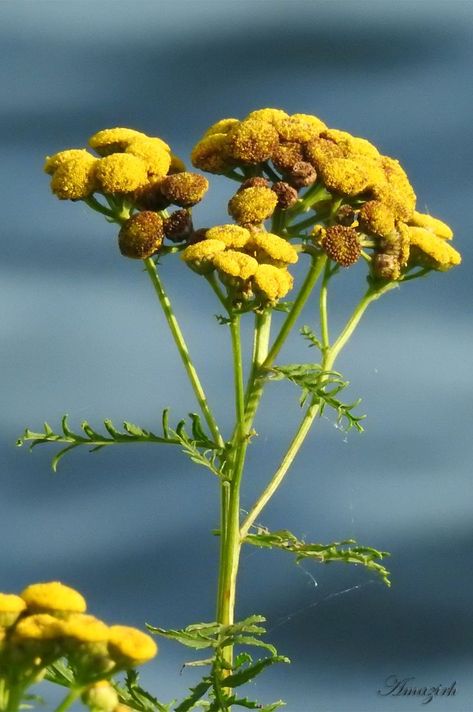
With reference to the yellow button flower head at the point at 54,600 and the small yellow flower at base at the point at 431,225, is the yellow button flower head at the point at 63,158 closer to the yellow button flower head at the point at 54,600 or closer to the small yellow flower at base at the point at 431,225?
the small yellow flower at base at the point at 431,225

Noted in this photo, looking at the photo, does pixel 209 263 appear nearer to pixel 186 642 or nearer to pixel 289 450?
pixel 289 450

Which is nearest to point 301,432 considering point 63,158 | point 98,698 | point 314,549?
point 314,549

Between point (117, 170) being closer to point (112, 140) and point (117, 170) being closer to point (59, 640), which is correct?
point (112, 140)

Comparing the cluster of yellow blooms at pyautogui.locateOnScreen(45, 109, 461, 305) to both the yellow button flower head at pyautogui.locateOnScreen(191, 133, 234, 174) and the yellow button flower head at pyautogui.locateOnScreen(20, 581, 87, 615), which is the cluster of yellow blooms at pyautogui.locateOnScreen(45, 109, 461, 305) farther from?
the yellow button flower head at pyautogui.locateOnScreen(20, 581, 87, 615)

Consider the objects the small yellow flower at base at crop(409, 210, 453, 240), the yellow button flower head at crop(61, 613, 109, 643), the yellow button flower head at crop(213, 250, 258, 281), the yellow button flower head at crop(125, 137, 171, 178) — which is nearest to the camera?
the yellow button flower head at crop(61, 613, 109, 643)

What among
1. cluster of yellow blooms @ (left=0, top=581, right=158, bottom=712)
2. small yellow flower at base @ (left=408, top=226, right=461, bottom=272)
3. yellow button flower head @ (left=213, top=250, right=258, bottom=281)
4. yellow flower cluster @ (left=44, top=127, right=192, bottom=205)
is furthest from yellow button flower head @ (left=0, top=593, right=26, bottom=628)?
small yellow flower at base @ (left=408, top=226, right=461, bottom=272)
